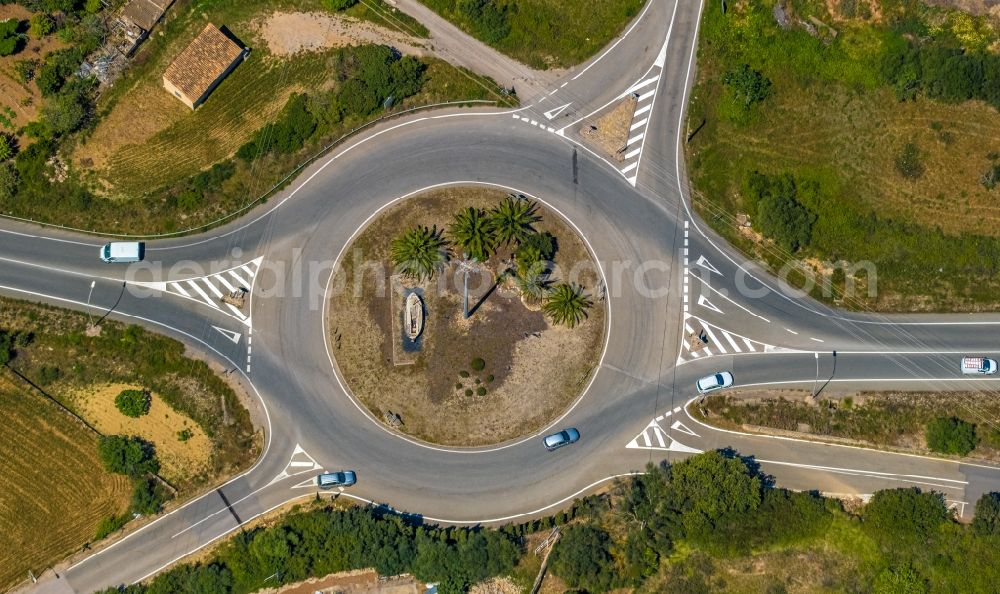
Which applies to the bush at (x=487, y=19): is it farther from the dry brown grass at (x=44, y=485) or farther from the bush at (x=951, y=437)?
the bush at (x=951, y=437)

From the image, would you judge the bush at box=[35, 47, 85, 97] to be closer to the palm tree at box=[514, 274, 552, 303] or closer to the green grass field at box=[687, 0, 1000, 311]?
the palm tree at box=[514, 274, 552, 303]

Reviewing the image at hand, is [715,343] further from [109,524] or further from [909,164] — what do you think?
[109,524]

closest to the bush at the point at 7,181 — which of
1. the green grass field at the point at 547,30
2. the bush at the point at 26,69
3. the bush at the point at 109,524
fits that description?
the bush at the point at 26,69

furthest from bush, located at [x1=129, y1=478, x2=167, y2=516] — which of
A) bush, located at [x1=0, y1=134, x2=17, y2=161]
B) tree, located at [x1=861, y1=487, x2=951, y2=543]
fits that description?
tree, located at [x1=861, y1=487, x2=951, y2=543]

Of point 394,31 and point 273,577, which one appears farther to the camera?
point 394,31

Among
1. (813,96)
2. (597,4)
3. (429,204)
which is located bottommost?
(429,204)

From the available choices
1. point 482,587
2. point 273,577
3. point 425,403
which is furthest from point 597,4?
point 273,577

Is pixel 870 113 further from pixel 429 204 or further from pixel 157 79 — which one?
pixel 157 79
